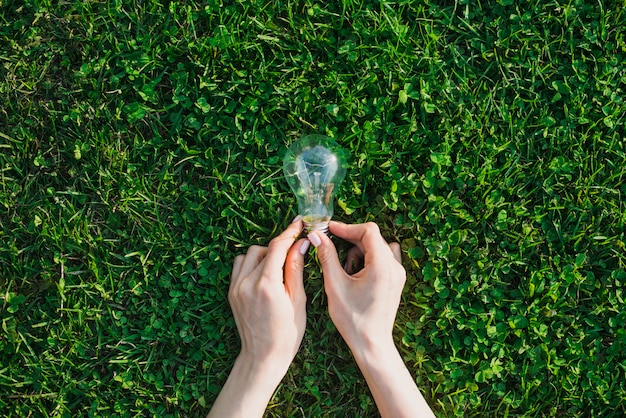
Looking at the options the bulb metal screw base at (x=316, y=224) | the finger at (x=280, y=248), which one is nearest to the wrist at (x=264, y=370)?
the finger at (x=280, y=248)

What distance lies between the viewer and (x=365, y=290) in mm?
3449

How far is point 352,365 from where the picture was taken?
3668mm

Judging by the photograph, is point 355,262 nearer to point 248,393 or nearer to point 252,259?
point 252,259

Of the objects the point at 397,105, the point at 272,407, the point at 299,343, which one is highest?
the point at 397,105

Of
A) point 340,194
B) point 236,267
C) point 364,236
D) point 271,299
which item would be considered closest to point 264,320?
point 271,299

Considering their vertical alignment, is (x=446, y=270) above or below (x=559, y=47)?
below

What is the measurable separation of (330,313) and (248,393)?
607 millimetres

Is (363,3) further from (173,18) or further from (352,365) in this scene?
(352,365)

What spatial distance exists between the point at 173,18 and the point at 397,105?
136cm

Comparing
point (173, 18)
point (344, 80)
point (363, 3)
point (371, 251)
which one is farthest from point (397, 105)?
point (173, 18)

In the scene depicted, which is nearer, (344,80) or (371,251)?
(371,251)

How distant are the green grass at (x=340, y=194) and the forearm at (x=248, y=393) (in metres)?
0.15

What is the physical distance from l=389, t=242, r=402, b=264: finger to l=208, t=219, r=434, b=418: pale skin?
0.08m

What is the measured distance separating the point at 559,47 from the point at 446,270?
1429mm
